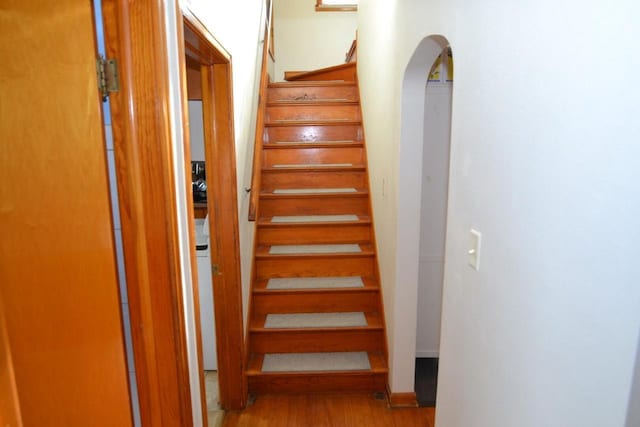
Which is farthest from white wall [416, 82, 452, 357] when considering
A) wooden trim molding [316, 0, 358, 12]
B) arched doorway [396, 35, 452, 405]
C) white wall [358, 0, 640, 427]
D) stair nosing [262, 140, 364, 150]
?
wooden trim molding [316, 0, 358, 12]

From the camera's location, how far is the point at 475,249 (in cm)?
112

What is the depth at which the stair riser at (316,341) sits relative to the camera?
2.55 m

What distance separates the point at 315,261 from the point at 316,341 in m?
0.58

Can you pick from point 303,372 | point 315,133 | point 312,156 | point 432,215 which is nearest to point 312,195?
point 312,156

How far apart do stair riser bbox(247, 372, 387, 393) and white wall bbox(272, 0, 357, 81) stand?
4.03 meters

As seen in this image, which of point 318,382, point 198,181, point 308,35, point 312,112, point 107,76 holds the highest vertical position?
point 308,35

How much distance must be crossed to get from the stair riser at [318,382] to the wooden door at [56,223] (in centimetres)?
154

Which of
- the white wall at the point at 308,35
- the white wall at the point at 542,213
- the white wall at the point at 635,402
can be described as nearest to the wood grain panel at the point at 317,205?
the white wall at the point at 542,213

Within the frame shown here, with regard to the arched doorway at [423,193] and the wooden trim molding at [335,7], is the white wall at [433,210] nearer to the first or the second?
the arched doorway at [423,193]

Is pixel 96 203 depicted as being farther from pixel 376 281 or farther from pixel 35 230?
pixel 376 281

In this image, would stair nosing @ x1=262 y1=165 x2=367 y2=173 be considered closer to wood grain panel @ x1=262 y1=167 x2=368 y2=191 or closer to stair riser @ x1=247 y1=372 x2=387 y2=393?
wood grain panel @ x1=262 y1=167 x2=368 y2=191

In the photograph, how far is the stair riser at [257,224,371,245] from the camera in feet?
9.78

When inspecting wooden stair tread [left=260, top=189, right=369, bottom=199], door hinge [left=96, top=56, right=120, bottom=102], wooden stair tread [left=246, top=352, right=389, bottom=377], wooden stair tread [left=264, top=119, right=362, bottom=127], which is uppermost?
wooden stair tread [left=264, top=119, right=362, bottom=127]

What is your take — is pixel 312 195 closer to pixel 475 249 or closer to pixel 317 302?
pixel 317 302
